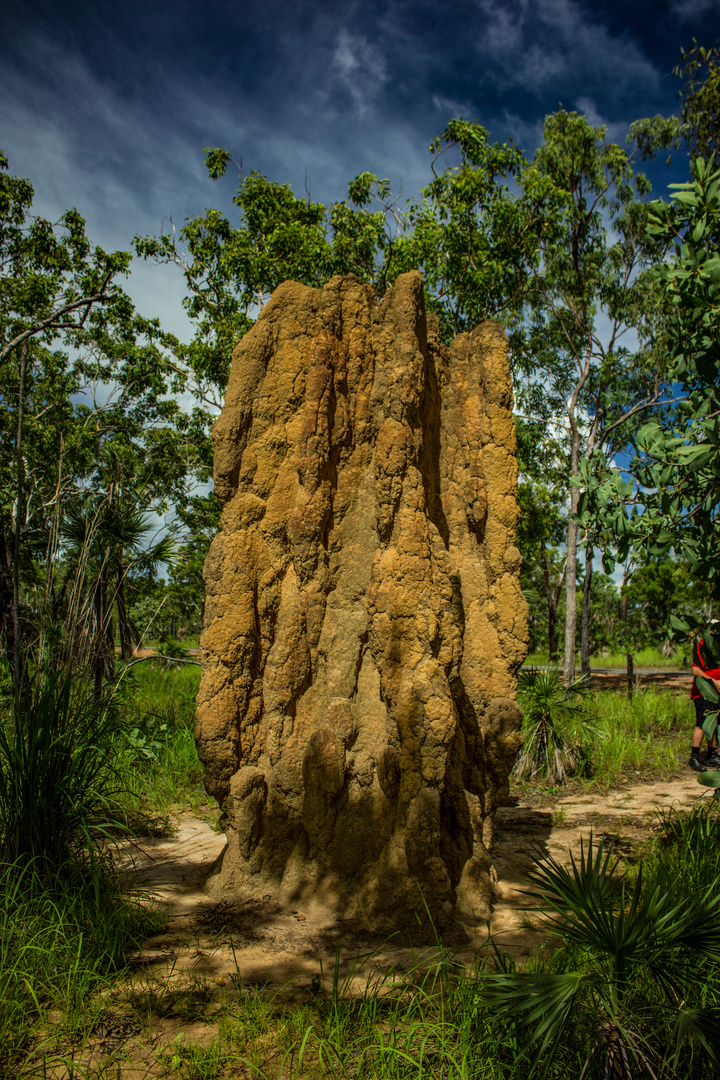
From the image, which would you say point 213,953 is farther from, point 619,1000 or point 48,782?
point 619,1000

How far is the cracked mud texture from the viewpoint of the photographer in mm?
3672

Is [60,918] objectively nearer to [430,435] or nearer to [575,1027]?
[575,1027]

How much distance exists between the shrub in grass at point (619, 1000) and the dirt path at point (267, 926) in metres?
0.32

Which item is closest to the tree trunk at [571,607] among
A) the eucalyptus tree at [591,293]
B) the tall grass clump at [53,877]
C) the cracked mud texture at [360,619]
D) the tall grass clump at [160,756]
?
the eucalyptus tree at [591,293]

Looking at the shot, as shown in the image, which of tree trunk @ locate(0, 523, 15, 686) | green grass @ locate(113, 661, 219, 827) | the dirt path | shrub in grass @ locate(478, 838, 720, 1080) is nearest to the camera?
shrub in grass @ locate(478, 838, 720, 1080)

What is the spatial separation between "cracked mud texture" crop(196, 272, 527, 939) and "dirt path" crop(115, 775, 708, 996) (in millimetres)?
157

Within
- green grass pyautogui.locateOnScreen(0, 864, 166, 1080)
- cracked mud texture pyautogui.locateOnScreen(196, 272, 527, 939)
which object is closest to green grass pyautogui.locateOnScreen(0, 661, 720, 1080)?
green grass pyautogui.locateOnScreen(0, 864, 166, 1080)

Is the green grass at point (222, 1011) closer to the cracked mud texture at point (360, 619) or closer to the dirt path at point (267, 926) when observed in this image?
the dirt path at point (267, 926)

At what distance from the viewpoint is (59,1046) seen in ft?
8.02

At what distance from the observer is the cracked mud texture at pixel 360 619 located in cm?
367

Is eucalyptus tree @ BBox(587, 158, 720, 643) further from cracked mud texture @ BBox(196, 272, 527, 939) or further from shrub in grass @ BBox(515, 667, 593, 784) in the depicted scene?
shrub in grass @ BBox(515, 667, 593, 784)

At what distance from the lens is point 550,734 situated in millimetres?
7066

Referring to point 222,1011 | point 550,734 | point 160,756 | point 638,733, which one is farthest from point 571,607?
point 222,1011

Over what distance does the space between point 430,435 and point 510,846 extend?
3.18 meters
